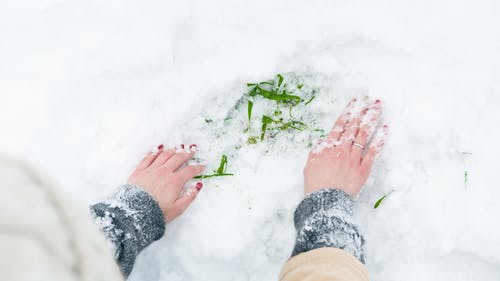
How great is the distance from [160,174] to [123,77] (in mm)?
276

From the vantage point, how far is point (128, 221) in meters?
1.29

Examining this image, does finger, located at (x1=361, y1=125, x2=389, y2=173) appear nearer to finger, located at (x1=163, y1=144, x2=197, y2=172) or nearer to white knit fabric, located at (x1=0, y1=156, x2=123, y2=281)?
finger, located at (x1=163, y1=144, x2=197, y2=172)

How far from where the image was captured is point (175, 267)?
1383mm

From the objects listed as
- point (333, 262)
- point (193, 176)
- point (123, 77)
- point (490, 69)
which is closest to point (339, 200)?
point (333, 262)

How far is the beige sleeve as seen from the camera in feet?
3.58

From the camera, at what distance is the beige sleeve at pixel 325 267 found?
109cm

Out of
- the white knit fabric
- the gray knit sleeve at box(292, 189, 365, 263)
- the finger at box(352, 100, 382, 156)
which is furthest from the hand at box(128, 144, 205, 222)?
the white knit fabric

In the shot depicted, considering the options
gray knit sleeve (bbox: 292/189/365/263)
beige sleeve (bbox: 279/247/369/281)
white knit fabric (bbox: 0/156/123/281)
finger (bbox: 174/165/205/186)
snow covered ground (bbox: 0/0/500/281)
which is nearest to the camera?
white knit fabric (bbox: 0/156/123/281)

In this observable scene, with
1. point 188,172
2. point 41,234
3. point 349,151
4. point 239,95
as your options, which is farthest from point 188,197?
point 41,234

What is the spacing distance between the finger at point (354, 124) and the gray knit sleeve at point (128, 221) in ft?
1.71

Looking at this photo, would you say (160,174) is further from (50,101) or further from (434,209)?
(434,209)

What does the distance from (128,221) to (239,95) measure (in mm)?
436

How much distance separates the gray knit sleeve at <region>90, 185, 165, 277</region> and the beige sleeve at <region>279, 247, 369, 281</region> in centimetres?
36

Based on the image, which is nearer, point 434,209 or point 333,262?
point 333,262
